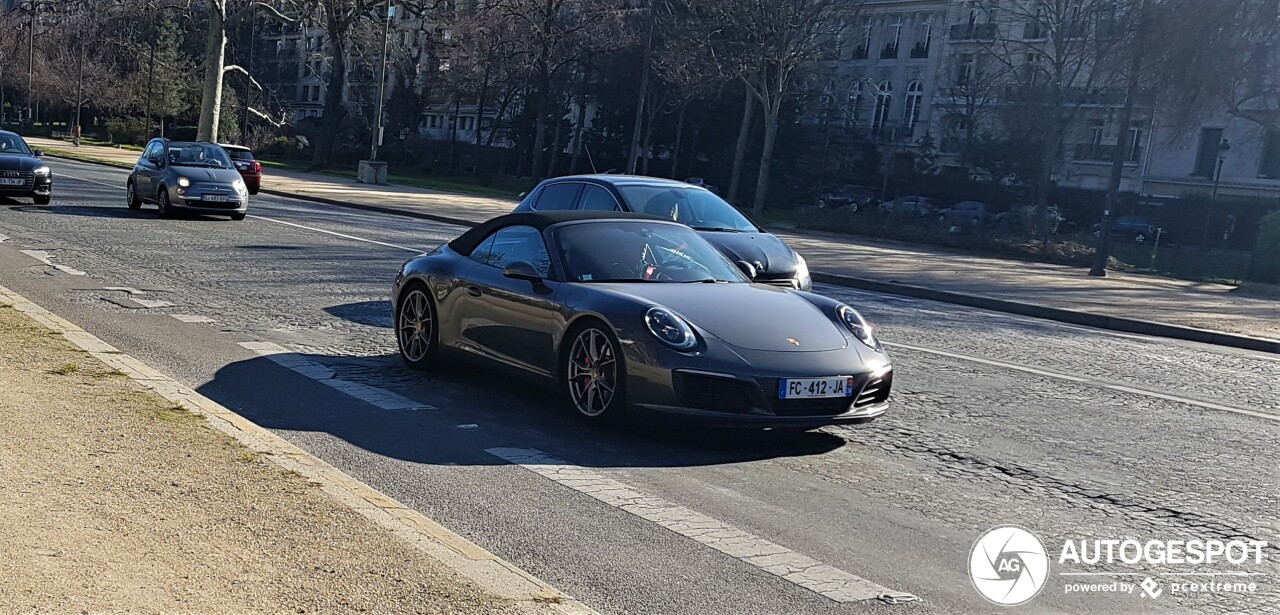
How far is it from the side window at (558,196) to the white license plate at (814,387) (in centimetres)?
686

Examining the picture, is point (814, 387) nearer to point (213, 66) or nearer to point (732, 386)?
point (732, 386)

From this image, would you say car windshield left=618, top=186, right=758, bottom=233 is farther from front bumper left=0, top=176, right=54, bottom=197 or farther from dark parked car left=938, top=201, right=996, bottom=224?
dark parked car left=938, top=201, right=996, bottom=224

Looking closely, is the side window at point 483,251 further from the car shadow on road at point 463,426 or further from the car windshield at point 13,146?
the car windshield at point 13,146

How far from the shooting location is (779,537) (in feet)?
17.8

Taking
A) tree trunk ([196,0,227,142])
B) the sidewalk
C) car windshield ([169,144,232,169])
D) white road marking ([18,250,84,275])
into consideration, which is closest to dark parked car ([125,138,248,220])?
car windshield ([169,144,232,169])

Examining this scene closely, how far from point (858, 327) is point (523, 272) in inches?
85.0

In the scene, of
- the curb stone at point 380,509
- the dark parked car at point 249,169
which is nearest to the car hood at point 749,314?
the curb stone at point 380,509

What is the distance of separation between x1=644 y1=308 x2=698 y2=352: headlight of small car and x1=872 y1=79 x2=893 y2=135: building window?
6603cm

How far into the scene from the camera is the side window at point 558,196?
537 inches

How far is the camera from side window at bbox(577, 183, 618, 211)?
43.4ft

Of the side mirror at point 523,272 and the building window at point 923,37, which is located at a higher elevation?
the building window at point 923,37

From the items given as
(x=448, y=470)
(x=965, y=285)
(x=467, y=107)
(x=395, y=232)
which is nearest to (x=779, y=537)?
(x=448, y=470)

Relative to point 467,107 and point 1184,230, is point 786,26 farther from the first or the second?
point 467,107
